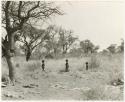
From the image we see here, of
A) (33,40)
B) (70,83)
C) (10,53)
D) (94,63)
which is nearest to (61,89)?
(70,83)

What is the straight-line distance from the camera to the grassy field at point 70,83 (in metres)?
10.2

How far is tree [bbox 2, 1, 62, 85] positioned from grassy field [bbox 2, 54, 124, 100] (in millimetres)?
1004

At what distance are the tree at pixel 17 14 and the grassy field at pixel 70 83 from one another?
1.00 metres

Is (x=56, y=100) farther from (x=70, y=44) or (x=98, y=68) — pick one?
(x=70, y=44)

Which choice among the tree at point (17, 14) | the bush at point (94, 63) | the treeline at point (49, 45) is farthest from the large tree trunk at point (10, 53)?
the treeline at point (49, 45)

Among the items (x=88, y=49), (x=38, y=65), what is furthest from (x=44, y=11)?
(x=88, y=49)

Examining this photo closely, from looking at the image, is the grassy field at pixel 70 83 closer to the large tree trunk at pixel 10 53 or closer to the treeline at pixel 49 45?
the large tree trunk at pixel 10 53

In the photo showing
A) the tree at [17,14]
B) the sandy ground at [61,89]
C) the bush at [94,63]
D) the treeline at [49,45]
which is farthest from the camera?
the treeline at [49,45]

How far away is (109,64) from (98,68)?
0.63 m

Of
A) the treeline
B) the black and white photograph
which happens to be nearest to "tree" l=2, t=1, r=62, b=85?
the black and white photograph

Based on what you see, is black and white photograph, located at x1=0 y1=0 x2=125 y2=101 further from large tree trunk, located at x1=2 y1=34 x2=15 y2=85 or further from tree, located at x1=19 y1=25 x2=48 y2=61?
tree, located at x1=19 y1=25 x2=48 y2=61

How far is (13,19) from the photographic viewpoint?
1354 centimetres

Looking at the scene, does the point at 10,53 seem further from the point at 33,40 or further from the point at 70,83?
the point at 33,40

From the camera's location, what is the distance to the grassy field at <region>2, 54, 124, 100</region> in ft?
33.4
